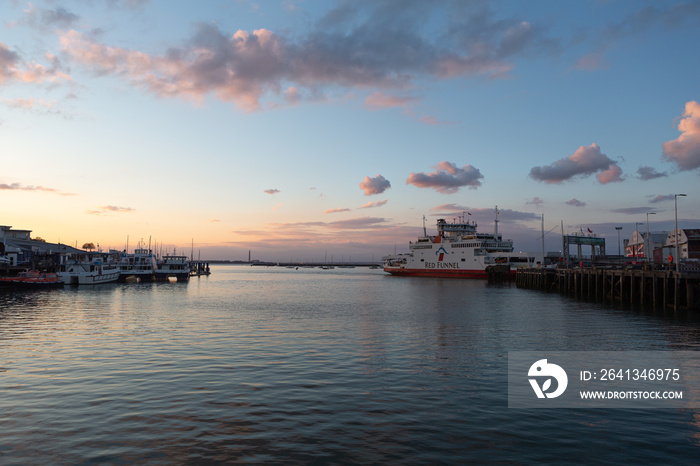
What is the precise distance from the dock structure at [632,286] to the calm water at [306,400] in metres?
9.05

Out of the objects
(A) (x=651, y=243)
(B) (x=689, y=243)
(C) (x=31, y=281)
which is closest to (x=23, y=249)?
(C) (x=31, y=281)

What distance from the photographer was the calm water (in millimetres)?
10078

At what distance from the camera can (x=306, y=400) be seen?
13977 millimetres

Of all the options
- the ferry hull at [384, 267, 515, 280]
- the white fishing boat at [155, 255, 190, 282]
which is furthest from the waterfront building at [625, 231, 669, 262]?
the white fishing boat at [155, 255, 190, 282]

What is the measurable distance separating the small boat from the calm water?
48.5 metres

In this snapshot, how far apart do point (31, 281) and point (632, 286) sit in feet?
286

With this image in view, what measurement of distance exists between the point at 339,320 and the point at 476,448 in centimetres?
2501

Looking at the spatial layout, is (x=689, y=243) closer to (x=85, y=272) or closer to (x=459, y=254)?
(x=459, y=254)

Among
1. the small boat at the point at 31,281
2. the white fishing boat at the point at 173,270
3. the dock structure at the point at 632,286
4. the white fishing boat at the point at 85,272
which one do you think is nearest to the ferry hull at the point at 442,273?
the dock structure at the point at 632,286

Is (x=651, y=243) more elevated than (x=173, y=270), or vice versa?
(x=651, y=243)

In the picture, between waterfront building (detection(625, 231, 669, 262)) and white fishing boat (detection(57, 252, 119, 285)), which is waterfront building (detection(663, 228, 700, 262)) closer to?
waterfront building (detection(625, 231, 669, 262))

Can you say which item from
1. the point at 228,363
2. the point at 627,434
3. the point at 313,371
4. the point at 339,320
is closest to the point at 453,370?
the point at 313,371

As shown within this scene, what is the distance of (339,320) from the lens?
3484cm

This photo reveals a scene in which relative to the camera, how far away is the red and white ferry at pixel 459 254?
10544 centimetres
